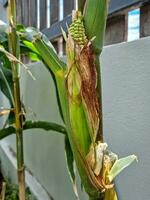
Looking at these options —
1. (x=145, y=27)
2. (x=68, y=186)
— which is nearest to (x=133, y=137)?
(x=145, y=27)

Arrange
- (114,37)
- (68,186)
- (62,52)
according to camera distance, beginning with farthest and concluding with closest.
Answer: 1. (62,52)
2. (68,186)
3. (114,37)

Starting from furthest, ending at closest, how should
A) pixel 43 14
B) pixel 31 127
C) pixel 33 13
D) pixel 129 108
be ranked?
pixel 33 13 → pixel 43 14 → pixel 31 127 → pixel 129 108

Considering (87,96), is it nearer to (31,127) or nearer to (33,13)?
(31,127)

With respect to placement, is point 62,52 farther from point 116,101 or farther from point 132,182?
point 132,182

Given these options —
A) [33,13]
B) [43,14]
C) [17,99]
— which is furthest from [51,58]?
[33,13]

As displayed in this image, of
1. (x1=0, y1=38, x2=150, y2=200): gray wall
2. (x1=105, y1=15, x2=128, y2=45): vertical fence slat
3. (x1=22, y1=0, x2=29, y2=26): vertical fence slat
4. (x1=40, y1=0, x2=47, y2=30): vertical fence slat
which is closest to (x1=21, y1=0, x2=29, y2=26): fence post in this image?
(x1=22, y1=0, x2=29, y2=26): vertical fence slat

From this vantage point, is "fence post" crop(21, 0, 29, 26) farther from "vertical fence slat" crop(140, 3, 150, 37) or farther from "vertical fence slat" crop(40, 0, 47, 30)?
"vertical fence slat" crop(140, 3, 150, 37)

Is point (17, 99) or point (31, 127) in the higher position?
point (17, 99)
